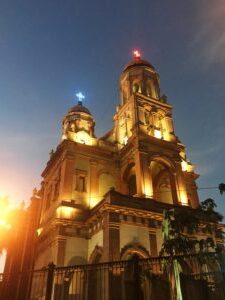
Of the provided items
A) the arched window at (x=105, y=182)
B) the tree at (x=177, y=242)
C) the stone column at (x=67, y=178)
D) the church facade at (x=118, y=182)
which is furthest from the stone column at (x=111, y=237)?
the arched window at (x=105, y=182)

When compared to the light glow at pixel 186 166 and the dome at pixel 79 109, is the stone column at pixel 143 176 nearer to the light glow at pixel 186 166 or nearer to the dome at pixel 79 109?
the light glow at pixel 186 166

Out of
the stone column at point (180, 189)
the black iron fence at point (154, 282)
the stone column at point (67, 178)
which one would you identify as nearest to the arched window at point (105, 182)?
the stone column at point (67, 178)

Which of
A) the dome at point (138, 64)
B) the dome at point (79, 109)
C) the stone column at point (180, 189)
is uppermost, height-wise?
the dome at point (138, 64)

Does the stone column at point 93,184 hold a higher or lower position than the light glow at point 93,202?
higher

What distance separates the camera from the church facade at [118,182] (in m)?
23.3

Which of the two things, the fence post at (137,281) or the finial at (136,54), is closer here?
the fence post at (137,281)

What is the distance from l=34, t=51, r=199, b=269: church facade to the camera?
76.6 feet

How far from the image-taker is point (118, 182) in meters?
31.7

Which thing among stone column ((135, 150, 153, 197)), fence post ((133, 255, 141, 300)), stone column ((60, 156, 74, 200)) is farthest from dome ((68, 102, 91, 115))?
fence post ((133, 255, 141, 300))

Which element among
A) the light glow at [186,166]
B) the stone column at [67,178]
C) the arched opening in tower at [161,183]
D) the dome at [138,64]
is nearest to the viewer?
the stone column at [67,178]

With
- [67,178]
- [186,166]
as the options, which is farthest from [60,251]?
[186,166]

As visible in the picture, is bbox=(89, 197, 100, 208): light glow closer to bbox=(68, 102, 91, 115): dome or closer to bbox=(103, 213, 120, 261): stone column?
bbox=(103, 213, 120, 261): stone column

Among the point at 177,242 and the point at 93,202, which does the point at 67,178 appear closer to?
the point at 93,202

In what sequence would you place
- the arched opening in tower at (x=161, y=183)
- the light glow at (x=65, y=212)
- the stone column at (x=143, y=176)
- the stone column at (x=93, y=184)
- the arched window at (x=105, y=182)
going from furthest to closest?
the arched opening in tower at (x=161, y=183)
the arched window at (x=105, y=182)
the stone column at (x=93, y=184)
the stone column at (x=143, y=176)
the light glow at (x=65, y=212)
